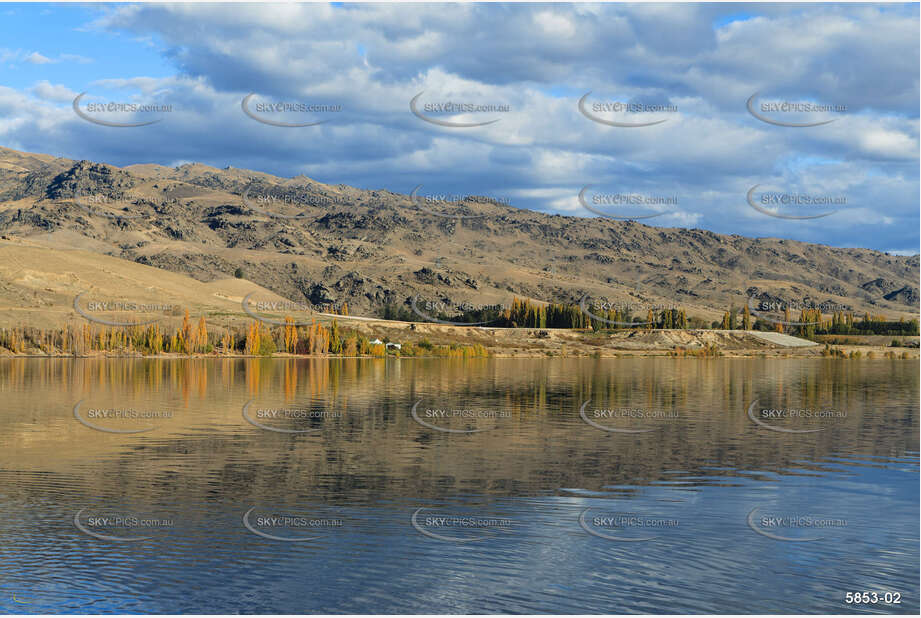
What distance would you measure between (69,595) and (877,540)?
2605 centimetres

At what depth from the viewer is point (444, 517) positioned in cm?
3234

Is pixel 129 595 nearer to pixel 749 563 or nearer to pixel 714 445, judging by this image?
pixel 749 563

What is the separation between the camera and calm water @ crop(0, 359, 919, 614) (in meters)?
24.4

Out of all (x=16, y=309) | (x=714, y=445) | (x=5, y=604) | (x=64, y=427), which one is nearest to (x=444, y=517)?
(x=5, y=604)

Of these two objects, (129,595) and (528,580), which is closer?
(129,595)

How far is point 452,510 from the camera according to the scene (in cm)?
3359

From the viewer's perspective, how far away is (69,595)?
23.5 meters

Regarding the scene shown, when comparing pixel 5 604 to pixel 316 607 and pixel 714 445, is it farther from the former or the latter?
pixel 714 445

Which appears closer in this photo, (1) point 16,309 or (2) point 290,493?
(2) point 290,493

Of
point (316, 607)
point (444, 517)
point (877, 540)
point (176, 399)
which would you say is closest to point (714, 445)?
point (877, 540)

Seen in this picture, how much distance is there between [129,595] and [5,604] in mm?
3081

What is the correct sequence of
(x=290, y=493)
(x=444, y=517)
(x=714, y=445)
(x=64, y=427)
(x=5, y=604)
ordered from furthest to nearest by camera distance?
(x=64, y=427)
(x=714, y=445)
(x=290, y=493)
(x=444, y=517)
(x=5, y=604)

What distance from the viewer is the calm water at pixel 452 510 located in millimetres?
24359

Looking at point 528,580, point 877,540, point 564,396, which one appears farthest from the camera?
point 564,396
